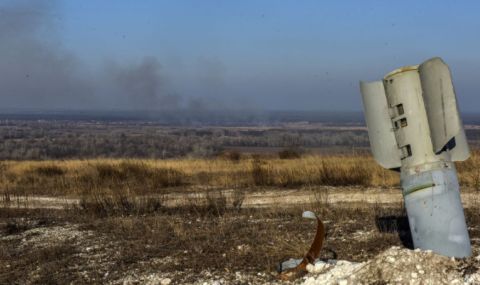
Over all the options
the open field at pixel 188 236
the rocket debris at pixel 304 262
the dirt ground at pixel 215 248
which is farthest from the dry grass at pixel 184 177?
the rocket debris at pixel 304 262

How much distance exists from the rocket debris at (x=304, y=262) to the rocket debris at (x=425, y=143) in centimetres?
91

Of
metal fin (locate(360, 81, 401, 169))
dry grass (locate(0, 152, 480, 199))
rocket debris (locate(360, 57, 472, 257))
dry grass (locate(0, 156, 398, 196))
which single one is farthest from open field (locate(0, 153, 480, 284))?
dry grass (locate(0, 156, 398, 196))

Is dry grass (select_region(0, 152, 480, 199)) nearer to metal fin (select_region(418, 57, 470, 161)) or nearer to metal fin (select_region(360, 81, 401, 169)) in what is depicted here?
metal fin (select_region(360, 81, 401, 169))

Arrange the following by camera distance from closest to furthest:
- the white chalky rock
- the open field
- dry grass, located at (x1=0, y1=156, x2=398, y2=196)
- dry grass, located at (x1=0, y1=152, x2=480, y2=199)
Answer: the white chalky rock < the open field < dry grass, located at (x1=0, y1=152, x2=480, y2=199) < dry grass, located at (x1=0, y1=156, x2=398, y2=196)

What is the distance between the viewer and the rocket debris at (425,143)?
610 centimetres

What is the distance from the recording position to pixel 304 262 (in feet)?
21.7

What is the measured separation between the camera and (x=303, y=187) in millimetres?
18297

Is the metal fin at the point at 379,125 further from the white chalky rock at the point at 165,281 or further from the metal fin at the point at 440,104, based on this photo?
the white chalky rock at the point at 165,281

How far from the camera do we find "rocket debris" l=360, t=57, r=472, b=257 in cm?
610

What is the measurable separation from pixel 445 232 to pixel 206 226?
15.0ft

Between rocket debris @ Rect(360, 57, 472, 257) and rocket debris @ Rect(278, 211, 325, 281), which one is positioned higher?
rocket debris @ Rect(360, 57, 472, 257)

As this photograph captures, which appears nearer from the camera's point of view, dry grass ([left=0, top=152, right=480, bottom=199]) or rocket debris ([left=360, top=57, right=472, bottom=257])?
rocket debris ([left=360, top=57, right=472, bottom=257])

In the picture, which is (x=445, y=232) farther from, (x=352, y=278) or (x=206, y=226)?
(x=206, y=226)

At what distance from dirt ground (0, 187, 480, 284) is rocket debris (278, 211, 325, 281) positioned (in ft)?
0.40
